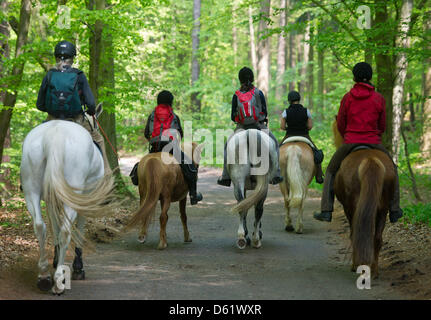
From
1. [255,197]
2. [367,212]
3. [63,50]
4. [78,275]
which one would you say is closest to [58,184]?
[78,275]

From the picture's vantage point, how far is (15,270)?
6.48 m

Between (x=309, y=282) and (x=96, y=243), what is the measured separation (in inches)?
171

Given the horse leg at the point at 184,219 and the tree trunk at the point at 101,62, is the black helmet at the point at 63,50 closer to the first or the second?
the horse leg at the point at 184,219

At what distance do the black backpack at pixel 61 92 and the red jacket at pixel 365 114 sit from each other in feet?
11.8

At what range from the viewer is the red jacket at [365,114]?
22.4 ft

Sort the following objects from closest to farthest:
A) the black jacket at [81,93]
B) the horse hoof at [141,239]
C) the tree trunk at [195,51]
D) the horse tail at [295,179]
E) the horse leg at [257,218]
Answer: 1. the black jacket at [81,93]
2. the horse leg at [257,218]
3. the horse hoof at [141,239]
4. the horse tail at [295,179]
5. the tree trunk at [195,51]

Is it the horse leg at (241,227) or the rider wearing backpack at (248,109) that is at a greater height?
the rider wearing backpack at (248,109)

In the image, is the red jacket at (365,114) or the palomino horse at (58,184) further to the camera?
the red jacket at (365,114)

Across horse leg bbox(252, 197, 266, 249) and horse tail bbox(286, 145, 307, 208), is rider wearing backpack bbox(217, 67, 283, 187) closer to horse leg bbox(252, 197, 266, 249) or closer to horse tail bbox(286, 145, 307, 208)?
horse leg bbox(252, 197, 266, 249)

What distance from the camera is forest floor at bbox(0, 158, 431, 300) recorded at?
583 centimetres

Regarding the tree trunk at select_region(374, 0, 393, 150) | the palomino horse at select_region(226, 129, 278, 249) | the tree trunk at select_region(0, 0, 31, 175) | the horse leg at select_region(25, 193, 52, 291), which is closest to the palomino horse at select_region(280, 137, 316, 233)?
the palomino horse at select_region(226, 129, 278, 249)

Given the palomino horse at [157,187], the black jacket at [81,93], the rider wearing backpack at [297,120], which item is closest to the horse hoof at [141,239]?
the palomino horse at [157,187]
